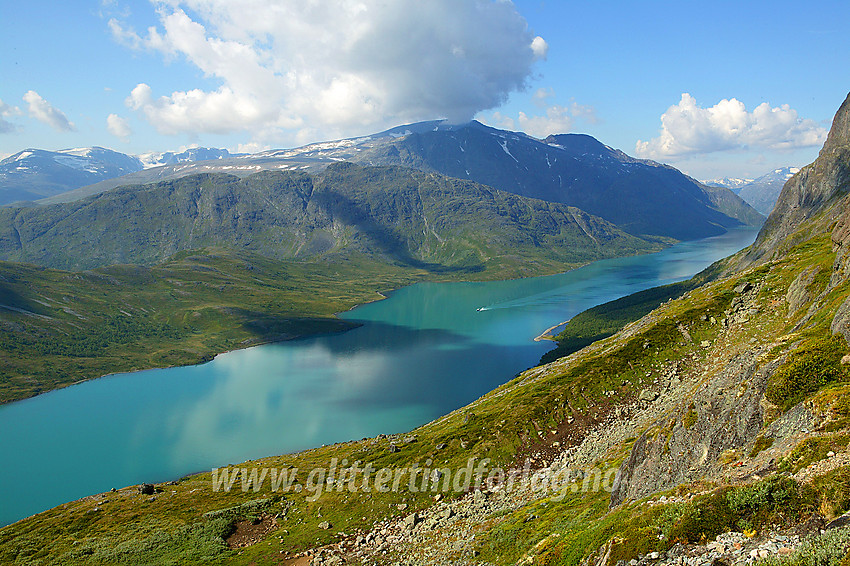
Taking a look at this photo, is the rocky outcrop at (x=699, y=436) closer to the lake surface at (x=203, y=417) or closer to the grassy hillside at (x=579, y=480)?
the grassy hillside at (x=579, y=480)

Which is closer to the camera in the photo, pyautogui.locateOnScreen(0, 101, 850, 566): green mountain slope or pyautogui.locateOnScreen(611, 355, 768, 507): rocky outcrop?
pyautogui.locateOnScreen(0, 101, 850, 566): green mountain slope

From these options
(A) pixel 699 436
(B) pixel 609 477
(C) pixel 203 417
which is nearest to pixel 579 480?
(B) pixel 609 477

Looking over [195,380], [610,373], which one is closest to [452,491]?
[610,373]

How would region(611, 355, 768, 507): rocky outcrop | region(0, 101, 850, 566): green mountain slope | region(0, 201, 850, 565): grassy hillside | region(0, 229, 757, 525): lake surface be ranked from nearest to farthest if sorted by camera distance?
region(0, 101, 850, 566): green mountain slope → region(0, 201, 850, 565): grassy hillside → region(611, 355, 768, 507): rocky outcrop → region(0, 229, 757, 525): lake surface

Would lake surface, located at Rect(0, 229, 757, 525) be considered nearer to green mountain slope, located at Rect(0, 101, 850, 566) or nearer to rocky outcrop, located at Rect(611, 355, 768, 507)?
green mountain slope, located at Rect(0, 101, 850, 566)

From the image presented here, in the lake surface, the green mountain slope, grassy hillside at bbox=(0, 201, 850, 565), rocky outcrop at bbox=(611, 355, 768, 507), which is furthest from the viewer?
the lake surface

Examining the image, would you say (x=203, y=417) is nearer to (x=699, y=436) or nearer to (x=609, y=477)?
(x=609, y=477)

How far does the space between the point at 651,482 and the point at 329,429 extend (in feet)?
367

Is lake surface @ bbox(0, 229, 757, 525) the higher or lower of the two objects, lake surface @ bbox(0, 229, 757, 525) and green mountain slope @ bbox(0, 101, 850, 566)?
the lower

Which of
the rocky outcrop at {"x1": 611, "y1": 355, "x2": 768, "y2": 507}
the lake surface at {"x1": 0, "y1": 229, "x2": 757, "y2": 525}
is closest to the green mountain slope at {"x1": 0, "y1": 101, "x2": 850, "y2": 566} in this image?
the rocky outcrop at {"x1": 611, "y1": 355, "x2": 768, "y2": 507}

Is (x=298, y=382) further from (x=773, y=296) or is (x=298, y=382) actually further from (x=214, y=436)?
(x=773, y=296)

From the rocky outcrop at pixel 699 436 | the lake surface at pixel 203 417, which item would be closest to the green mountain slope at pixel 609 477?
Answer: the rocky outcrop at pixel 699 436

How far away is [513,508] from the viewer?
48.0m

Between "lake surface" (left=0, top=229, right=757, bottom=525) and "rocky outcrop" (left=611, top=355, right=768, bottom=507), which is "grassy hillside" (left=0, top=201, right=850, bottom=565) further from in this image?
"lake surface" (left=0, top=229, right=757, bottom=525)
